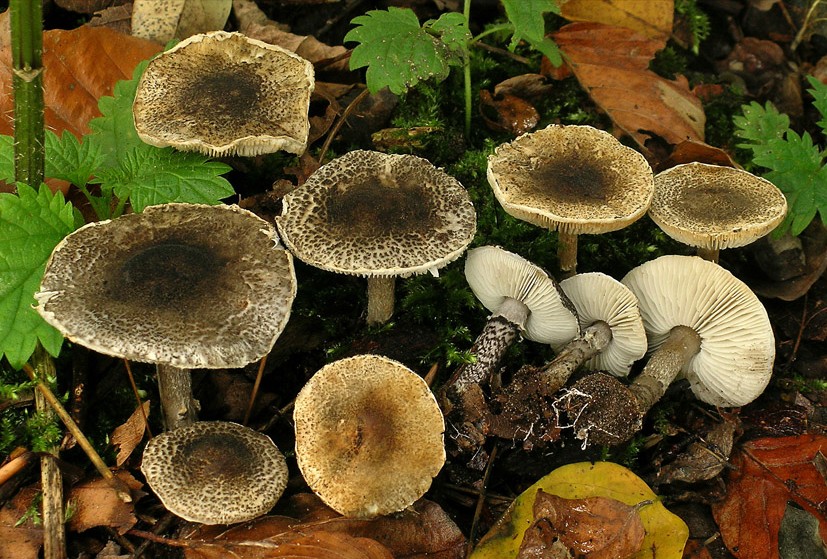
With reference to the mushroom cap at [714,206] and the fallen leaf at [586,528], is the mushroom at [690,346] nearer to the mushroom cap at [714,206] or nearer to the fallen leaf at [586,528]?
the mushroom cap at [714,206]

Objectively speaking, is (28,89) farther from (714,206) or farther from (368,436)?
(714,206)

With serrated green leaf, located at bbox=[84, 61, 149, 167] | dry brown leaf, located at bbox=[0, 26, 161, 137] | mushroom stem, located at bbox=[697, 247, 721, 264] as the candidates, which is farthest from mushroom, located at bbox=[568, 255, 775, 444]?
dry brown leaf, located at bbox=[0, 26, 161, 137]

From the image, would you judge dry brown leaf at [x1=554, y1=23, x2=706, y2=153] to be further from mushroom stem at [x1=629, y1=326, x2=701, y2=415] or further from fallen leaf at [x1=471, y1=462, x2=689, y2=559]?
fallen leaf at [x1=471, y1=462, x2=689, y2=559]

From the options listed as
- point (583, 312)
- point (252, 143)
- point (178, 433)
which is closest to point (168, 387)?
point (178, 433)

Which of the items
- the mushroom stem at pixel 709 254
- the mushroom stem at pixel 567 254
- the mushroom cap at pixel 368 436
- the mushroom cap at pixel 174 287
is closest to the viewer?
the mushroom cap at pixel 174 287

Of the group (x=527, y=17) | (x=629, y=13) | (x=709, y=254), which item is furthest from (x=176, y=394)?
(x=629, y=13)

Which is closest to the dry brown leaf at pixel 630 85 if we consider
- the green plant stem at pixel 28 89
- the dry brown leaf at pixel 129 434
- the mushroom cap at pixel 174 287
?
the mushroom cap at pixel 174 287
